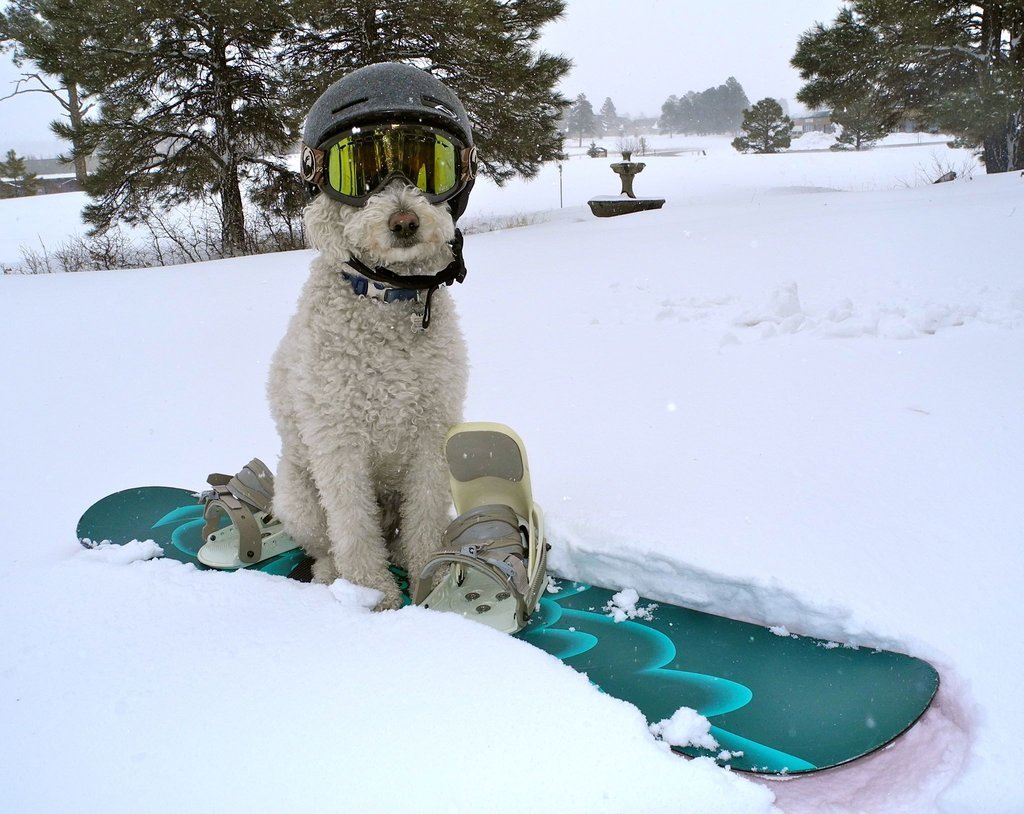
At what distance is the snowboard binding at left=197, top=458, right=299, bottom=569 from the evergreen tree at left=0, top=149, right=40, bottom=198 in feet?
90.6

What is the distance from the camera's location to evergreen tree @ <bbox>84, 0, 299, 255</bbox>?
31.8 ft

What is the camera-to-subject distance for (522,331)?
443 centimetres

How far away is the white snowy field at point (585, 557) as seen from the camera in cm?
126

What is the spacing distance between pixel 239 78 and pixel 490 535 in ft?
34.8

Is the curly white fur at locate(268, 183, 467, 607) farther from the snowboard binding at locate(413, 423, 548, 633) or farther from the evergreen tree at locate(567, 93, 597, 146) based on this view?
the evergreen tree at locate(567, 93, 597, 146)

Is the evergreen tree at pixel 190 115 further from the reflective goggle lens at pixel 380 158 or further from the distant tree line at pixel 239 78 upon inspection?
the reflective goggle lens at pixel 380 158

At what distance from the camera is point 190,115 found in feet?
33.2

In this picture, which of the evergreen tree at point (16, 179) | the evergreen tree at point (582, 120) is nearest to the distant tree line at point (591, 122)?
the evergreen tree at point (582, 120)

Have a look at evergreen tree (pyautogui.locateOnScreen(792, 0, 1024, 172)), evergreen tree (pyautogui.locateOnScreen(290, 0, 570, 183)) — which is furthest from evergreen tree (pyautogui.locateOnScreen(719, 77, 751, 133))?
evergreen tree (pyautogui.locateOnScreen(290, 0, 570, 183))

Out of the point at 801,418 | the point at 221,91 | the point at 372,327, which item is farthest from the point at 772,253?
the point at 221,91

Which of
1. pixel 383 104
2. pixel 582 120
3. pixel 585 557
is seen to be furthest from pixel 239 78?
pixel 582 120

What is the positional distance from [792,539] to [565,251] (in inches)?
210

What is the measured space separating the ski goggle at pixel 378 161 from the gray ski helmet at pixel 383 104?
22 millimetres

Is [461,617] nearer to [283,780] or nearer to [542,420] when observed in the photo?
[283,780]
